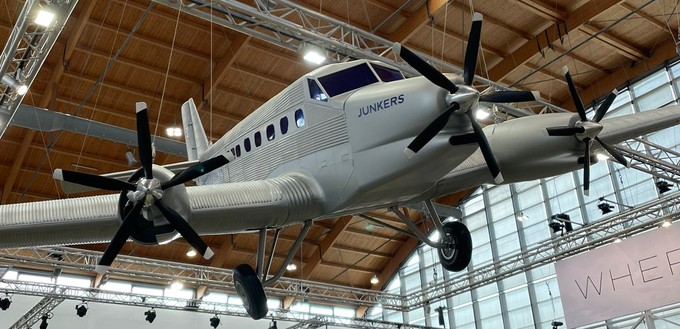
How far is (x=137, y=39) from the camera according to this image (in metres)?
28.1

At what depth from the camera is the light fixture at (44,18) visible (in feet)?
51.6

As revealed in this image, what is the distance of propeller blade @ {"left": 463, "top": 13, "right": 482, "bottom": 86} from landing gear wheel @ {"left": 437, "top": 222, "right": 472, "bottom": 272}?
4855 millimetres

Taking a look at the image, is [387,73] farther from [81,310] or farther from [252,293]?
[81,310]

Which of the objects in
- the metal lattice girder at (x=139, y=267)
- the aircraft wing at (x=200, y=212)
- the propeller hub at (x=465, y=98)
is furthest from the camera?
the metal lattice girder at (x=139, y=267)

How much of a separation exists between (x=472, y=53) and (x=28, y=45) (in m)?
12.6

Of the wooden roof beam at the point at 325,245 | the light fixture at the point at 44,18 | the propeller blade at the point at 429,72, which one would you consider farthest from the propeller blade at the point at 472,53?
the wooden roof beam at the point at 325,245

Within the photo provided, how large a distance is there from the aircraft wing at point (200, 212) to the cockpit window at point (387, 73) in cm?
262

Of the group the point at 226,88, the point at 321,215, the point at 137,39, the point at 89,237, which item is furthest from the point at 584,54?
the point at 89,237

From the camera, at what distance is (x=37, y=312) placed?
31422mm

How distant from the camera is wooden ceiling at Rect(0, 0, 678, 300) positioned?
90.3ft

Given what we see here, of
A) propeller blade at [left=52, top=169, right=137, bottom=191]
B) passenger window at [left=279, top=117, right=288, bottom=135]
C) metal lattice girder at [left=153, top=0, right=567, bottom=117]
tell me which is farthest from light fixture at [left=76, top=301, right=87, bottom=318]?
propeller blade at [left=52, top=169, right=137, bottom=191]

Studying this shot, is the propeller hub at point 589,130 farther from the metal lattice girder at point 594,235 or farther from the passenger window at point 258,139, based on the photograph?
the metal lattice girder at point 594,235

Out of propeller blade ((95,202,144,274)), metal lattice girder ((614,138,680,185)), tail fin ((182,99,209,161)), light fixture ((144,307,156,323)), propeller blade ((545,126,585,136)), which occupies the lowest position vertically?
propeller blade ((95,202,144,274))

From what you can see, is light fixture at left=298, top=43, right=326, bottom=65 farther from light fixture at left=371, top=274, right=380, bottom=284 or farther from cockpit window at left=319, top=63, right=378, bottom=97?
light fixture at left=371, top=274, right=380, bottom=284
